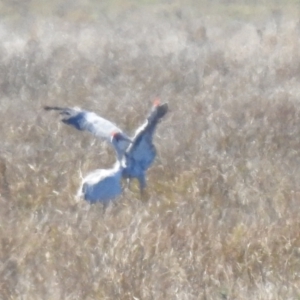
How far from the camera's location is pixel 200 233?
3.53 m

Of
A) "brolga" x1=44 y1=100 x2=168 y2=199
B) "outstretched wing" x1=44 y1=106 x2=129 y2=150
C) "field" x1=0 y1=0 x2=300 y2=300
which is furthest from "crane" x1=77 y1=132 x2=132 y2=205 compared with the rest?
"field" x1=0 y1=0 x2=300 y2=300

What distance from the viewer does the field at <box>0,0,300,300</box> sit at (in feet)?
10.5

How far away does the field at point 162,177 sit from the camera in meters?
3.20

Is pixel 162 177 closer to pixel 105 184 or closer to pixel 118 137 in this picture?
pixel 105 184

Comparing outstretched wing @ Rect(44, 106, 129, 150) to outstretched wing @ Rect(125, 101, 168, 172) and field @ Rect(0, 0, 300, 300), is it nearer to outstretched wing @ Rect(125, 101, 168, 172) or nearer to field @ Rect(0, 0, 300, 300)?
outstretched wing @ Rect(125, 101, 168, 172)

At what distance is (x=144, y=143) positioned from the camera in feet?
9.95

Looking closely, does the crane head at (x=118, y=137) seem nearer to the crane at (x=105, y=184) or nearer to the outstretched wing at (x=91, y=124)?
the outstretched wing at (x=91, y=124)

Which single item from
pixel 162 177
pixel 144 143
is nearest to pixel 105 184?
pixel 144 143

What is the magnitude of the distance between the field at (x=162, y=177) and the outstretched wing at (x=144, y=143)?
36 centimetres

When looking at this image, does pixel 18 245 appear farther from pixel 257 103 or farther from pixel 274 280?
pixel 257 103

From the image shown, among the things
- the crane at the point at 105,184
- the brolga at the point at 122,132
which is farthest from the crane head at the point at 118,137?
the crane at the point at 105,184

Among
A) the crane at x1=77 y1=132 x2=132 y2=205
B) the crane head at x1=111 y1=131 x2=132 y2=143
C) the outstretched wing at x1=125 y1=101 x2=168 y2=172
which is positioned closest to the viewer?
the outstretched wing at x1=125 y1=101 x2=168 y2=172

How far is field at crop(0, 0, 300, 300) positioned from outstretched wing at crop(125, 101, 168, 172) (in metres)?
0.36

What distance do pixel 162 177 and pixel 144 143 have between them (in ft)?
4.63
